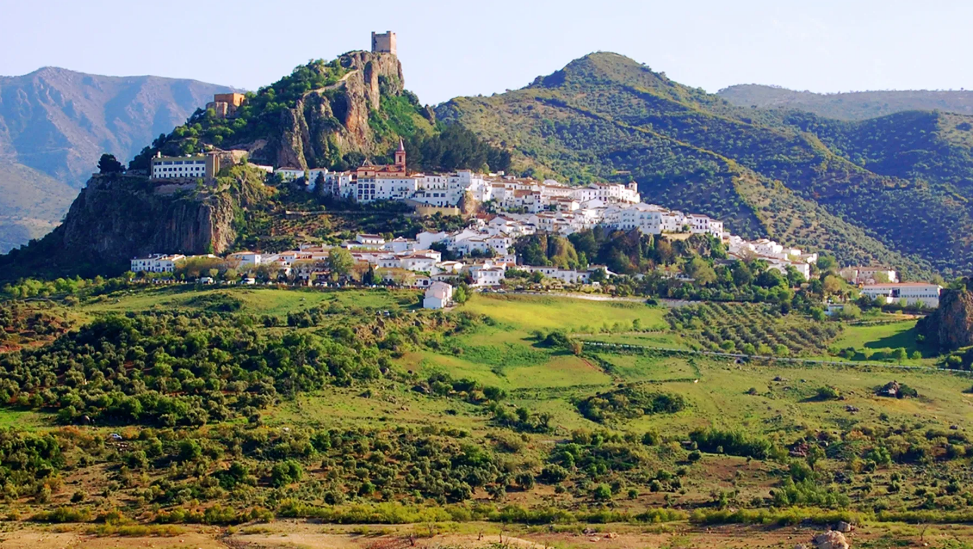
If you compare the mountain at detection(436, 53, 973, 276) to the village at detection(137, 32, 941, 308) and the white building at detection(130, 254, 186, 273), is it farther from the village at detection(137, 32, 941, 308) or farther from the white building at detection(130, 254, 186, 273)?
the white building at detection(130, 254, 186, 273)

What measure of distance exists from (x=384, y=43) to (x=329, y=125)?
22.8 m

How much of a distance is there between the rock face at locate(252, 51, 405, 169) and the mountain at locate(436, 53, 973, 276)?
743 inches

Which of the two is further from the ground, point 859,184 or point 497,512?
point 859,184

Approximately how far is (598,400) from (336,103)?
170 feet

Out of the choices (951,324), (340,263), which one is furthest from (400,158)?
(951,324)

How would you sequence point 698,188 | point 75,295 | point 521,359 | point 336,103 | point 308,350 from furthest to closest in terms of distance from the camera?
1. point 698,188
2. point 336,103
3. point 75,295
4. point 521,359
5. point 308,350

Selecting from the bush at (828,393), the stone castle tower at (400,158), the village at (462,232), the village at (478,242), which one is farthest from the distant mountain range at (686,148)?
the bush at (828,393)

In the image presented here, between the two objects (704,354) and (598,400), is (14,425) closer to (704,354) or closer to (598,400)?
(598,400)

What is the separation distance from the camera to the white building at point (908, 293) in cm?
9256

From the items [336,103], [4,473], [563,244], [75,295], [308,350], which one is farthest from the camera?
[336,103]

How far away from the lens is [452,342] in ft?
246

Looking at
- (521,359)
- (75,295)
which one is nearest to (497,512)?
(521,359)

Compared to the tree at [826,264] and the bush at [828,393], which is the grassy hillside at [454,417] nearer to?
the bush at [828,393]

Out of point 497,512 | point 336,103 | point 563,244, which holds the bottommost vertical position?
point 497,512
